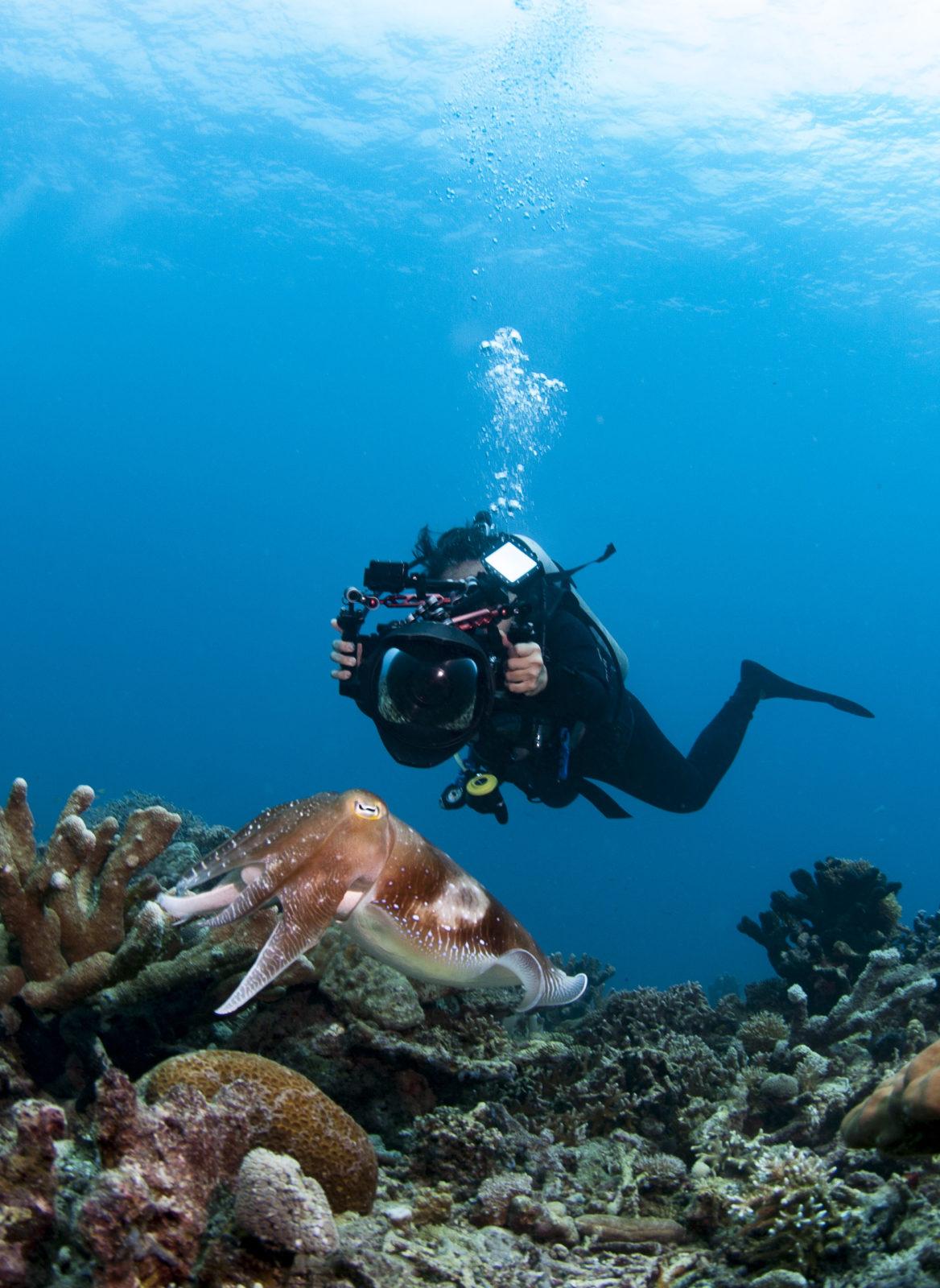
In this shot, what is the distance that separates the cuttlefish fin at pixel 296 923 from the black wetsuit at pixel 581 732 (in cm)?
357

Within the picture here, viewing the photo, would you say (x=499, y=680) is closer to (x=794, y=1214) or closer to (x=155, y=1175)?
(x=794, y=1214)

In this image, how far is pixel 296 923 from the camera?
2180 millimetres

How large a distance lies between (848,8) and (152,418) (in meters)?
89.0

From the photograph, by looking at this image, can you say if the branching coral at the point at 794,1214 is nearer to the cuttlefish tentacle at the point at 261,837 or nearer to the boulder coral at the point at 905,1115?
the boulder coral at the point at 905,1115

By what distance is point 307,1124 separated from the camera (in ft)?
7.60

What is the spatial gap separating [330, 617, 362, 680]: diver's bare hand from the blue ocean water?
99.6 ft

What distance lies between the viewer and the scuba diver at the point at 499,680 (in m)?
4.46

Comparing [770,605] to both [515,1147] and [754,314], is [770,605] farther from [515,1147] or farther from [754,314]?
[515,1147]

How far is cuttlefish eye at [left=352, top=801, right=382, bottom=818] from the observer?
7.76ft

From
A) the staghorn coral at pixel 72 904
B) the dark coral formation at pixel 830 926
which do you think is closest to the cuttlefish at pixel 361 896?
the staghorn coral at pixel 72 904

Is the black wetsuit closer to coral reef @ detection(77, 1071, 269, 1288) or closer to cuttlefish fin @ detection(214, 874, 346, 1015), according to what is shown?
cuttlefish fin @ detection(214, 874, 346, 1015)

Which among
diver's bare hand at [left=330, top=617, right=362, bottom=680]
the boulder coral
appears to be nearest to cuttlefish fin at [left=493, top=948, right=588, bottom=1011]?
the boulder coral

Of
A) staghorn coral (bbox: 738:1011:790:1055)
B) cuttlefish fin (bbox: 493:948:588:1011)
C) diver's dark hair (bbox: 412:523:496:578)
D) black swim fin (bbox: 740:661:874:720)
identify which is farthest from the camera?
black swim fin (bbox: 740:661:874:720)

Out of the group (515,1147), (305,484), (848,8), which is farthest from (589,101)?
(305,484)
